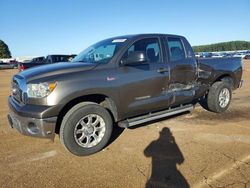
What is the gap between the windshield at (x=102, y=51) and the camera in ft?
16.1

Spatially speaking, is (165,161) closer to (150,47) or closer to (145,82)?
(145,82)

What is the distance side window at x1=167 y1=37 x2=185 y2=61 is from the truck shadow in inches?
63.8

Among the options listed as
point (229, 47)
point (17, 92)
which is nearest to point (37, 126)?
point (17, 92)

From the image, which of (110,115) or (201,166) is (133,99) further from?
(201,166)

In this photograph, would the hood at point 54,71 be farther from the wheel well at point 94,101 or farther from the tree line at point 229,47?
the tree line at point 229,47

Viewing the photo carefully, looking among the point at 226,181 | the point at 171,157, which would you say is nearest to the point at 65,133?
the point at 171,157

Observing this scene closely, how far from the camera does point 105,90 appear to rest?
4426 millimetres

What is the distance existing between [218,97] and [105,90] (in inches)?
137

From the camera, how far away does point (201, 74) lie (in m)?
6.21

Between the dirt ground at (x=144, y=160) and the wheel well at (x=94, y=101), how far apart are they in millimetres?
531

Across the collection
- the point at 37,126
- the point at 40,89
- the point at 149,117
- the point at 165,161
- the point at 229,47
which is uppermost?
the point at 40,89

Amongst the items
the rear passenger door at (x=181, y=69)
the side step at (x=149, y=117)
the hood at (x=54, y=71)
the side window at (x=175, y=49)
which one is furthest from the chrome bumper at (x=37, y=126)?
the side window at (x=175, y=49)

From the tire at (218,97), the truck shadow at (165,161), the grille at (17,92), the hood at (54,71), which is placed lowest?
the truck shadow at (165,161)

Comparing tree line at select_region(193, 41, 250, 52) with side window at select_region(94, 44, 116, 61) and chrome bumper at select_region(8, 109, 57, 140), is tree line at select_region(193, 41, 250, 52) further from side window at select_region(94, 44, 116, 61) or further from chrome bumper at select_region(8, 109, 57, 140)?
chrome bumper at select_region(8, 109, 57, 140)
